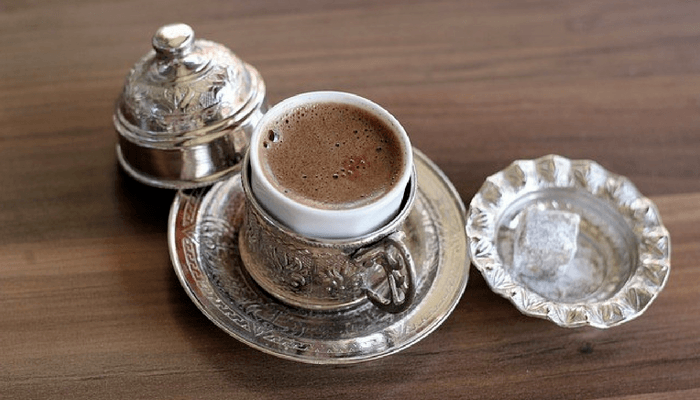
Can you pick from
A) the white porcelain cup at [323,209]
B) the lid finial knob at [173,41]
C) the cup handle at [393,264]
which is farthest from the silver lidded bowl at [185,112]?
the cup handle at [393,264]

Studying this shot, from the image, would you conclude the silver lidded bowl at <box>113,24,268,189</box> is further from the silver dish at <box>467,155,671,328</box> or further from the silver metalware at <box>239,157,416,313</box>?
the silver dish at <box>467,155,671,328</box>

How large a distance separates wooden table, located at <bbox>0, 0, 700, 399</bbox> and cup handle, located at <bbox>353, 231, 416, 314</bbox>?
65 millimetres

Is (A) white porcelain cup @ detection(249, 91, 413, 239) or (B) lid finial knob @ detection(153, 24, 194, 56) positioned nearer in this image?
(A) white porcelain cup @ detection(249, 91, 413, 239)

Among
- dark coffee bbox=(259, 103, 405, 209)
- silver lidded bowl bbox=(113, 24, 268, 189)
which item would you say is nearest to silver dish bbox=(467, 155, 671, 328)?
dark coffee bbox=(259, 103, 405, 209)

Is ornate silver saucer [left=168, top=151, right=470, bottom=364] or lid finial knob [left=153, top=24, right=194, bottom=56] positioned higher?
lid finial knob [left=153, top=24, right=194, bottom=56]

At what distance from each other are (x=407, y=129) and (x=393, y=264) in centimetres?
30

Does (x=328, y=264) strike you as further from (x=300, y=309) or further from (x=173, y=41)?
(x=173, y=41)

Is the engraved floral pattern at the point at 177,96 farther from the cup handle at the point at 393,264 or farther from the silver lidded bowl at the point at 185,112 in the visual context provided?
the cup handle at the point at 393,264

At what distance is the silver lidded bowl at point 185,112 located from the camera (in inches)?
33.1

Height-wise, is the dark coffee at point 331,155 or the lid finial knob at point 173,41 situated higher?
the lid finial knob at point 173,41

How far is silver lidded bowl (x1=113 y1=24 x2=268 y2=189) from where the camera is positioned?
0.84m

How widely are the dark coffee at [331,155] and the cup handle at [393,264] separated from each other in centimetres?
5

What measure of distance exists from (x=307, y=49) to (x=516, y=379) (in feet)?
1.78

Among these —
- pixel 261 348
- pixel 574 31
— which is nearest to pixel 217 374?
pixel 261 348
